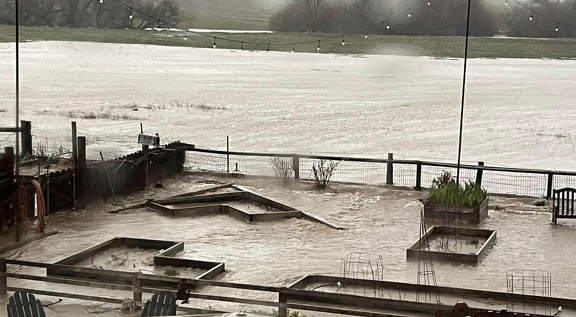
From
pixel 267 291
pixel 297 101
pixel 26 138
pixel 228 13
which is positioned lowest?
pixel 267 291

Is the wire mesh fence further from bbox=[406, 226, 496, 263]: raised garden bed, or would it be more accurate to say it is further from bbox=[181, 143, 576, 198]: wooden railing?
bbox=[406, 226, 496, 263]: raised garden bed

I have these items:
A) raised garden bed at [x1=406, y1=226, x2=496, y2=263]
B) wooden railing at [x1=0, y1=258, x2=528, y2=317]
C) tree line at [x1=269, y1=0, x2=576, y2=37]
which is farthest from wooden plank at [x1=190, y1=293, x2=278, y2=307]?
tree line at [x1=269, y1=0, x2=576, y2=37]

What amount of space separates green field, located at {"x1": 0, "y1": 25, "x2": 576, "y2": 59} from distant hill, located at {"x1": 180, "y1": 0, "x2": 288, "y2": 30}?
54cm

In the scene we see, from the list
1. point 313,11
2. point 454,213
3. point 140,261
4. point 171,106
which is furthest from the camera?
point 313,11

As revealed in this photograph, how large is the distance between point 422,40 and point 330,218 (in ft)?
89.3

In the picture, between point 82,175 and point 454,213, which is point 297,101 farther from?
point 454,213

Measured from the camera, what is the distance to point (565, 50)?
45562 millimetres

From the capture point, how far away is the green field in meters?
42.9

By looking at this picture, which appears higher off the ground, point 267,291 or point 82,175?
point 82,175

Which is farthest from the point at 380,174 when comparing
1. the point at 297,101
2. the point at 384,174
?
the point at 297,101

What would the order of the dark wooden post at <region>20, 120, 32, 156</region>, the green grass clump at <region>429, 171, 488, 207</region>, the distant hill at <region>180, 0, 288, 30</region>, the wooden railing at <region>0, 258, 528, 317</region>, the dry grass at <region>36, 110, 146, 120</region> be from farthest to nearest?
the distant hill at <region>180, 0, 288, 30</region>, the dry grass at <region>36, 110, 146, 120</region>, the dark wooden post at <region>20, 120, 32, 156</region>, the green grass clump at <region>429, 171, 488, 207</region>, the wooden railing at <region>0, 258, 528, 317</region>

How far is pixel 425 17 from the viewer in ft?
138

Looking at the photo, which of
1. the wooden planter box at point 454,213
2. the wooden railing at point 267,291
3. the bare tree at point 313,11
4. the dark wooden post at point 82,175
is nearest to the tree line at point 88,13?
the bare tree at point 313,11

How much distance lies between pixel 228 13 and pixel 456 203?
3347cm
